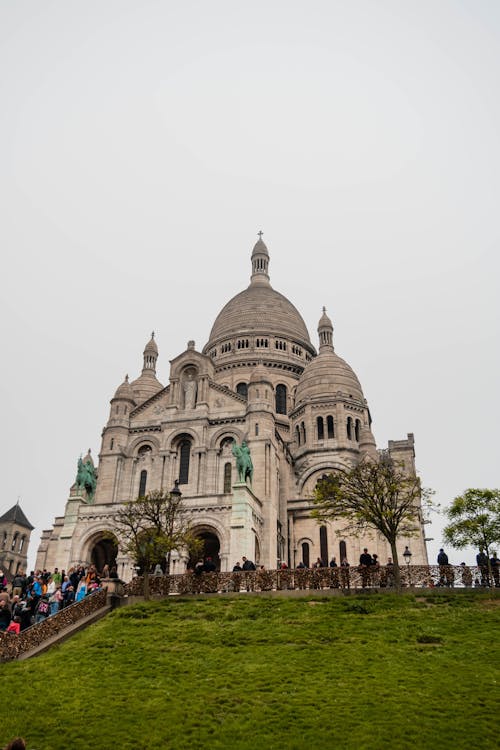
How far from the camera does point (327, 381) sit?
56812 millimetres

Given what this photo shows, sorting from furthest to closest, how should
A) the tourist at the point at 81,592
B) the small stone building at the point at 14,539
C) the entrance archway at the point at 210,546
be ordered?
1. the small stone building at the point at 14,539
2. the entrance archway at the point at 210,546
3. the tourist at the point at 81,592

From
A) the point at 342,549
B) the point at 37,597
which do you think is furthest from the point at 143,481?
the point at 37,597

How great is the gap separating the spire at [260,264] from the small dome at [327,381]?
20559 millimetres

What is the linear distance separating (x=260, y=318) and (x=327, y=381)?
46.0ft

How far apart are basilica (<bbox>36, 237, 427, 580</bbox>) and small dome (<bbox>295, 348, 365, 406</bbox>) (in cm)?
10

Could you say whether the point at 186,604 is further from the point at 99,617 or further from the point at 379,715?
the point at 379,715

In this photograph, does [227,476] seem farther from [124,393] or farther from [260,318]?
[260,318]

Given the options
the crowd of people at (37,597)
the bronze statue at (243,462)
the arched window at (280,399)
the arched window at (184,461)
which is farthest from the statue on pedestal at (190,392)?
the crowd of people at (37,597)

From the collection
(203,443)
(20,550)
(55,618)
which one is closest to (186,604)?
(55,618)

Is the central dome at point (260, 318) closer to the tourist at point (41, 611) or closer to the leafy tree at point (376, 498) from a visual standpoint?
the leafy tree at point (376, 498)

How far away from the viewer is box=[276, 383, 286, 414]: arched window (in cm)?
6269

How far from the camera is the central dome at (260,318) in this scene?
67.8m

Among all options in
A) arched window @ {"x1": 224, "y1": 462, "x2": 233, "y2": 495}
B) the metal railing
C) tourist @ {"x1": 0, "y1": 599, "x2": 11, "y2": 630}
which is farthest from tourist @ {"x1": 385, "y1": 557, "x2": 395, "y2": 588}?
arched window @ {"x1": 224, "y1": 462, "x2": 233, "y2": 495}

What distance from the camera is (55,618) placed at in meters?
22.2
